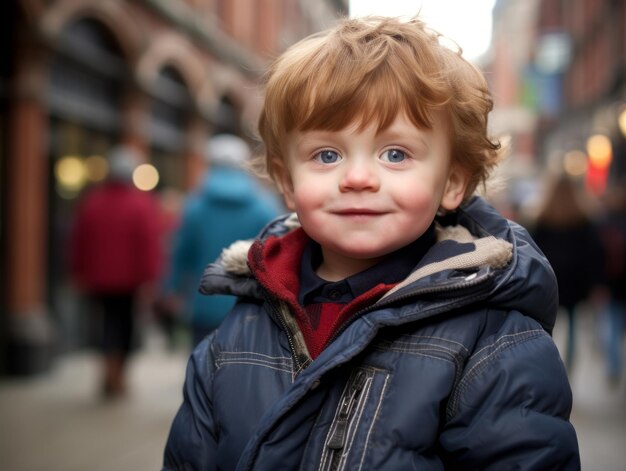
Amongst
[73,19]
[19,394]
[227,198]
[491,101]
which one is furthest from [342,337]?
[73,19]

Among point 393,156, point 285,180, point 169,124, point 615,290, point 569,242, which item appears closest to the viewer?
point 393,156

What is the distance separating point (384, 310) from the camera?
1.62 m

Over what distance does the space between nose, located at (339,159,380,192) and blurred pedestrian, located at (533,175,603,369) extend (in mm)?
5566

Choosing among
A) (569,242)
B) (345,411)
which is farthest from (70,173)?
(345,411)

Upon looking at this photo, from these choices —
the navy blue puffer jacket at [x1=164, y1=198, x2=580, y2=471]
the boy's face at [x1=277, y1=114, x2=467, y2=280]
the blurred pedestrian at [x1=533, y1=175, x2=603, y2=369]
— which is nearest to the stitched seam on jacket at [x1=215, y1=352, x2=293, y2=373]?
the navy blue puffer jacket at [x1=164, y1=198, x2=580, y2=471]

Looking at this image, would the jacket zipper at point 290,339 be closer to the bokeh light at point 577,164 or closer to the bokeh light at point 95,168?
the bokeh light at point 95,168

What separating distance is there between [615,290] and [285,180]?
6436mm

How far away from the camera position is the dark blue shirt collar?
1784 mm

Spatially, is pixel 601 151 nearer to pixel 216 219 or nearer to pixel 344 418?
pixel 216 219

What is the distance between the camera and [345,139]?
1.66 metres

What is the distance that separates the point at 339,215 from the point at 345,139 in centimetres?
16

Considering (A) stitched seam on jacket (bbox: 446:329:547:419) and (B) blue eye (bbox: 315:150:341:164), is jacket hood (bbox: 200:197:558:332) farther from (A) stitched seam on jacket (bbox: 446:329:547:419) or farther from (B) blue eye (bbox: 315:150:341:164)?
(B) blue eye (bbox: 315:150:341:164)

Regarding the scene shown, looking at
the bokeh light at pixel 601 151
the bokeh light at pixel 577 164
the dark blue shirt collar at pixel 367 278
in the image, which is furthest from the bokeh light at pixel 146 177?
the bokeh light at pixel 577 164

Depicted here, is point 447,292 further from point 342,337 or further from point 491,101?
point 491,101
